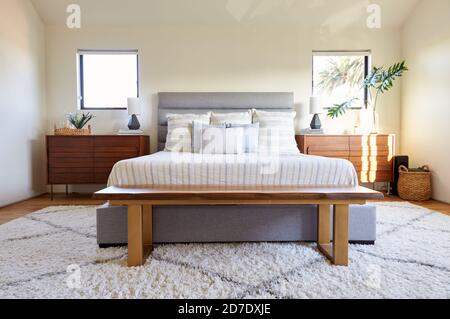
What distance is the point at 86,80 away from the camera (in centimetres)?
445

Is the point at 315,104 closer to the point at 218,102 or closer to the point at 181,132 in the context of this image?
the point at 218,102

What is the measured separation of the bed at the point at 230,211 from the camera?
6.95ft

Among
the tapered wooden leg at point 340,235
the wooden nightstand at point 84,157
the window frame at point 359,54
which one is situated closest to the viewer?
the tapered wooden leg at point 340,235

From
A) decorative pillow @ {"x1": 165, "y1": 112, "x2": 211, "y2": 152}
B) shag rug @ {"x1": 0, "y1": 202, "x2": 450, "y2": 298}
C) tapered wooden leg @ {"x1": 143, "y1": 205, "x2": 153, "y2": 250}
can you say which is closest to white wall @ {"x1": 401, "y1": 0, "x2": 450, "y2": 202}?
shag rug @ {"x1": 0, "y1": 202, "x2": 450, "y2": 298}

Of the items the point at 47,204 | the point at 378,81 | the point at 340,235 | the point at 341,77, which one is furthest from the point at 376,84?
the point at 47,204

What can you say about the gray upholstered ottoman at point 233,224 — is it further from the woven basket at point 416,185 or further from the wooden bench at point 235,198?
the woven basket at point 416,185

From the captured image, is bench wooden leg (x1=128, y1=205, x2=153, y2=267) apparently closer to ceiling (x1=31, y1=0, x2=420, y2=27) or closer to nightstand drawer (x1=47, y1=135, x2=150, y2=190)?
nightstand drawer (x1=47, y1=135, x2=150, y2=190)

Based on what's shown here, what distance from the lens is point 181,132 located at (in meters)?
3.58

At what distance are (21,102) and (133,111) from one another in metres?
1.31

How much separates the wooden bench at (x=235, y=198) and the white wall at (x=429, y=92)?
2.60 metres

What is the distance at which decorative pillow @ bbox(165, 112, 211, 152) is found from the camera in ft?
11.6

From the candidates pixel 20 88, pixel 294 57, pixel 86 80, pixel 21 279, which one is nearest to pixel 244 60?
pixel 294 57

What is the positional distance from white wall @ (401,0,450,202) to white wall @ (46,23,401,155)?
25.3 inches

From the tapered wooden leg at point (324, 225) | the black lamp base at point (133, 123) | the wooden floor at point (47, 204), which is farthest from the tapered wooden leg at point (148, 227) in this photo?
the black lamp base at point (133, 123)
